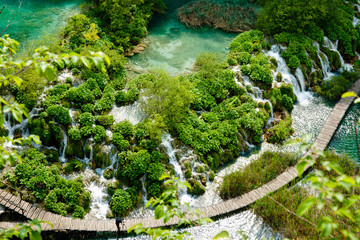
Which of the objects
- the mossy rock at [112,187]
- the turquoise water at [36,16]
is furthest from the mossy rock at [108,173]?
the turquoise water at [36,16]

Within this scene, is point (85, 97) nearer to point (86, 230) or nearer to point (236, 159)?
point (86, 230)

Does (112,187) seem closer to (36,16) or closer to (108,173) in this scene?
(108,173)

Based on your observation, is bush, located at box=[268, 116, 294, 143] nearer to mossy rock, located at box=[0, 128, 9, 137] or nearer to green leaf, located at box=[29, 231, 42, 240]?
mossy rock, located at box=[0, 128, 9, 137]

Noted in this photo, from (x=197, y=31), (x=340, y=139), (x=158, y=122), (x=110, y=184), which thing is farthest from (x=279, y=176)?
(x=197, y=31)

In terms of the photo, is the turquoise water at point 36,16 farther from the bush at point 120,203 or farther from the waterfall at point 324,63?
the waterfall at point 324,63

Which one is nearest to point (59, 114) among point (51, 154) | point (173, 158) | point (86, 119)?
point (86, 119)

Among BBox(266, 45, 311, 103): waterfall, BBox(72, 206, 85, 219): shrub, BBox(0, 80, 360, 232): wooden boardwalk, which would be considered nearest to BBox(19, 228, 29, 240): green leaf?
BBox(0, 80, 360, 232): wooden boardwalk
